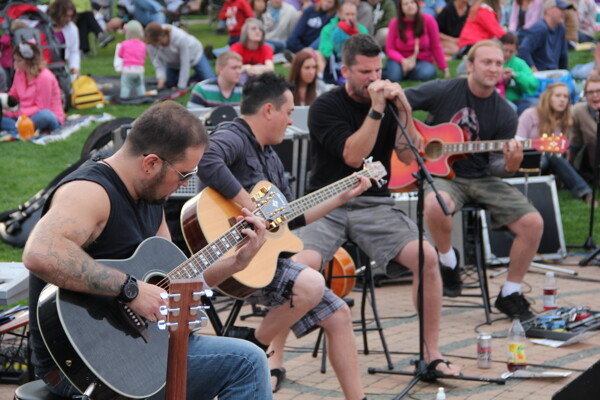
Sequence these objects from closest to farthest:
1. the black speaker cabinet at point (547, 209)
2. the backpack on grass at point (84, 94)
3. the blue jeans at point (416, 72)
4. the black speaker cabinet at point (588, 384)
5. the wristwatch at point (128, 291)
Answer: the wristwatch at point (128, 291) → the black speaker cabinet at point (588, 384) → the black speaker cabinet at point (547, 209) → the backpack on grass at point (84, 94) → the blue jeans at point (416, 72)

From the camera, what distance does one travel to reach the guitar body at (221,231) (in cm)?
518

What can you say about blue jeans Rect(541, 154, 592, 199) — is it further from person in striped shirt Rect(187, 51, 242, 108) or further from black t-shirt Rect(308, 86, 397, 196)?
black t-shirt Rect(308, 86, 397, 196)

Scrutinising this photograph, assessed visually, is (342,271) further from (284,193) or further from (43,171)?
(43,171)

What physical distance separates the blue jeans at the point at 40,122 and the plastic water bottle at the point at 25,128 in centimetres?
13

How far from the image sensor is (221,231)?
5.22 metres

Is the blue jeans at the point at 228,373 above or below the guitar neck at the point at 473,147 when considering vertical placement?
below

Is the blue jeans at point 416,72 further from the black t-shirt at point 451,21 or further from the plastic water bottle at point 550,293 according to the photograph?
the plastic water bottle at point 550,293

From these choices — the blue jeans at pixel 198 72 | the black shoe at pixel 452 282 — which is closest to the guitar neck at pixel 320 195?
the black shoe at pixel 452 282

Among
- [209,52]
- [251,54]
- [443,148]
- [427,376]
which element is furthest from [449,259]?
[209,52]

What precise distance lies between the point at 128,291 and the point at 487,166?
14.9 feet

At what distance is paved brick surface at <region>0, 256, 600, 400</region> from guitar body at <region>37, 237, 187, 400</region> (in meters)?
2.16

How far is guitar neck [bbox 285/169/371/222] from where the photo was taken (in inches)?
214

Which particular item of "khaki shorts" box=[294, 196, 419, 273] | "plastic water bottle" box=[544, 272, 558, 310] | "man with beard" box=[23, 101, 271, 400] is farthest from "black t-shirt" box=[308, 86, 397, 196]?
"man with beard" box=[23, 101, 271, 400]

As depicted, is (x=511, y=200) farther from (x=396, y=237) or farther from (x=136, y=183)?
(x=136, y=183)
